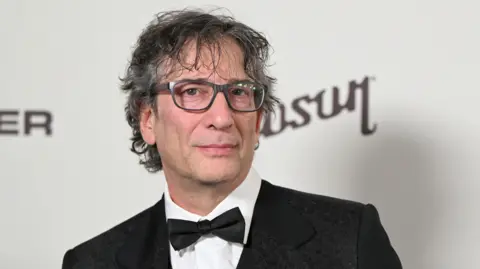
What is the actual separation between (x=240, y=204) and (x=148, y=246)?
0.21 metres

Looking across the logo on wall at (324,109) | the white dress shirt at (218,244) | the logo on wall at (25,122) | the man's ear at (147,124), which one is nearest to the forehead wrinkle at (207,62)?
the man's ear at (147,124)

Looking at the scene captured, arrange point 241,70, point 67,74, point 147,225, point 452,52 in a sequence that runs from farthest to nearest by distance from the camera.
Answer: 1. point 67,74
2. point 452,52
3. point 147,225
4. point 241,70

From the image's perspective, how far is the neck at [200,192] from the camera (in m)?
1.35

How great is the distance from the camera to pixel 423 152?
6.18 feet

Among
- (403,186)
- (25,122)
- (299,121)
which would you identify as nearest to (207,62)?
(299,121)

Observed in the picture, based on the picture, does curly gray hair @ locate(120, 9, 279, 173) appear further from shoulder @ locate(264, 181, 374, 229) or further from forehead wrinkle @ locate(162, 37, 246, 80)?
shoulder @ locate(264, 181, 374, 229)

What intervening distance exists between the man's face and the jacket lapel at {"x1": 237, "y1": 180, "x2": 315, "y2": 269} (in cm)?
9

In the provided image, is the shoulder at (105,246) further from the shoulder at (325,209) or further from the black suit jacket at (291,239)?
the shoulder at (325,209)

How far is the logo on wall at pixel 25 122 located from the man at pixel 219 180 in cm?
67

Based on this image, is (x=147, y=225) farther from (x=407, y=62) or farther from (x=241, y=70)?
(x=407, y=62)

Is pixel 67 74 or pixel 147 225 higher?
pixel 67 74

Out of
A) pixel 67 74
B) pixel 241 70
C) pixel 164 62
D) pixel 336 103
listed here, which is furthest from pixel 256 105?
pixel 67 74

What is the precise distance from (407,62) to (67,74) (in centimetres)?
90

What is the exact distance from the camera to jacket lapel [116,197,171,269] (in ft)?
4.69
